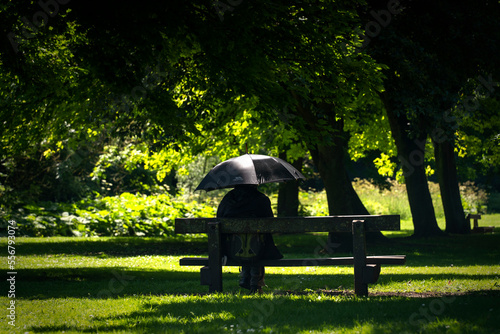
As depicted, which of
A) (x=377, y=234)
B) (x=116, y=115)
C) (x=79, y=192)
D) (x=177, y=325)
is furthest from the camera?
(x=79, y=192)

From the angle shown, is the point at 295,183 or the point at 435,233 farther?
the point at 295,183

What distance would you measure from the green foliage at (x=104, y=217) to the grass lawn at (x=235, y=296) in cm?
387

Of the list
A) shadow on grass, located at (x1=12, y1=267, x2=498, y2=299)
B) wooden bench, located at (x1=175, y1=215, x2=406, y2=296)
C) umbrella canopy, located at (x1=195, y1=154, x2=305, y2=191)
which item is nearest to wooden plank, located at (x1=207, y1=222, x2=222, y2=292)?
wooden bench, located at (x1=175, y1=215, x2=406, y2=296)

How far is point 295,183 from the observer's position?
2339 cm

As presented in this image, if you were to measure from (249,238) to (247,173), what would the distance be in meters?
0.96

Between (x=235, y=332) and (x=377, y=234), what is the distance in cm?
1466

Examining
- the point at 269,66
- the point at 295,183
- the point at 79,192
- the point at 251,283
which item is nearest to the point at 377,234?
the point at 295,183

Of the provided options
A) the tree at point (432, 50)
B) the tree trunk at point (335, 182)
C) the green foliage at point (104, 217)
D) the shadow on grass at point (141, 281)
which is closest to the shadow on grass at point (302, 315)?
the shadow on grass at point (141, 281)

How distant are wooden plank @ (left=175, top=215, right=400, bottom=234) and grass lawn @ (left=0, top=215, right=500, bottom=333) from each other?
2.73 feet

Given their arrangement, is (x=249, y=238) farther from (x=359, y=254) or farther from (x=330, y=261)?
(x=359, y=254)

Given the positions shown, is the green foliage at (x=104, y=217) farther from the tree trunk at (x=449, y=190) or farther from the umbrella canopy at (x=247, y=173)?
the umbrella canopy at (x=247, y=173)

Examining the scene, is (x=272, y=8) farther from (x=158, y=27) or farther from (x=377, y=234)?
(x=377, y=234)

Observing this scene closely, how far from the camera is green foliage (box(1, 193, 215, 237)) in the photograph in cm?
2125

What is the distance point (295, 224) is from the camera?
7.49 metres
